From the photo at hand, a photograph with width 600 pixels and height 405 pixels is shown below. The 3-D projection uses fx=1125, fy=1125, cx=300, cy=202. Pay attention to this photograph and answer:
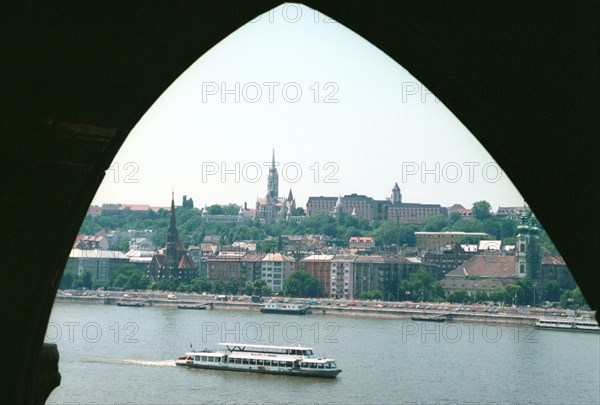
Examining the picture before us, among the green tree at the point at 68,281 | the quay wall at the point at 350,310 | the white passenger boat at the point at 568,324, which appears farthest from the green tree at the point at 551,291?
the green tree at the point at 68,281

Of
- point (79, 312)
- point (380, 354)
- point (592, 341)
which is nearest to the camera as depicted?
point (380, 354)

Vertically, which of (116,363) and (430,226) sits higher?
(430,226)

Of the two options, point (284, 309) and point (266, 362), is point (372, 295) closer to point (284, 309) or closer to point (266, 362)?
point (284, 309)

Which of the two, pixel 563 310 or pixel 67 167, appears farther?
pixel 563 310

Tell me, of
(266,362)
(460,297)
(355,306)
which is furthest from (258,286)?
(266,362)

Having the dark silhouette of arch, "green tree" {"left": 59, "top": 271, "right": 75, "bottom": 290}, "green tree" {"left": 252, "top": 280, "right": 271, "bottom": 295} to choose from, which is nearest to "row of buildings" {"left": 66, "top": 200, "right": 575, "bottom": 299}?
"green tree" {"left": 252, "top": 280, "right": 271, "bottom": 295}

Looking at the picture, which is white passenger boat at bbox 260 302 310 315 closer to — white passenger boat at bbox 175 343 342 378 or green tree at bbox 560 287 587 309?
green tree at bbox 560 287 587 309

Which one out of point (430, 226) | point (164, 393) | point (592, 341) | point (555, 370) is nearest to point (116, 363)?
point (164, 393)

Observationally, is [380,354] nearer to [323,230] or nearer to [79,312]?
[79,312]
